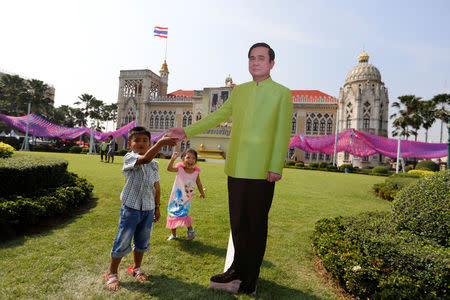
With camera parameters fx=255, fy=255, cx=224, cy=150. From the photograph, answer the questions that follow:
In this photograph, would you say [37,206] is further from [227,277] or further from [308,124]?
[308,124]

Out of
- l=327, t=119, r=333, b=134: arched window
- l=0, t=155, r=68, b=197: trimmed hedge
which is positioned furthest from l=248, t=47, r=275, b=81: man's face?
l=327, t=119, r=333, b=134: arched window

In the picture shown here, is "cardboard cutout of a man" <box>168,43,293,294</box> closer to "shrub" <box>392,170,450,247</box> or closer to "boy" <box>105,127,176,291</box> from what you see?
"boy" <box>105,127,176,291</box>

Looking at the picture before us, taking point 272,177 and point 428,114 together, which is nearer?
point 272,177

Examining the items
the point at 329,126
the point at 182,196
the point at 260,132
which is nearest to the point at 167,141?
the point at 260,132

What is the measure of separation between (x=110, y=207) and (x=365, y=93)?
1335 inches

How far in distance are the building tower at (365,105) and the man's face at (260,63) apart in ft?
104

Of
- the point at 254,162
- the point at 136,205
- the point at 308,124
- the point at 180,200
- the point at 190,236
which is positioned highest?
the point at 308,124

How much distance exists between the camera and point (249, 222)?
8.15 feet

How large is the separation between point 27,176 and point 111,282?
3507 millimetres

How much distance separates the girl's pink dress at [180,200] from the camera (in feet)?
12.3

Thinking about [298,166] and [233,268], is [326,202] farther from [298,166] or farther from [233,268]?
[298,166]

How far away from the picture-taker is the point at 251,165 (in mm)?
2432

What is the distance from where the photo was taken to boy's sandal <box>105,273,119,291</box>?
2457 mm

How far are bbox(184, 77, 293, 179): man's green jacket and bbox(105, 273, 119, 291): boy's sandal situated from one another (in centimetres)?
155
